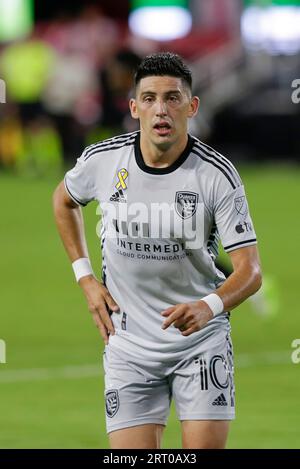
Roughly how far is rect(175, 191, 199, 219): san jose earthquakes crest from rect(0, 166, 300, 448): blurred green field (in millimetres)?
2769

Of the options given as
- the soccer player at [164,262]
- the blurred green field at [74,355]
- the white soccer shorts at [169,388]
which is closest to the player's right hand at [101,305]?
the soccer player at [164,262]

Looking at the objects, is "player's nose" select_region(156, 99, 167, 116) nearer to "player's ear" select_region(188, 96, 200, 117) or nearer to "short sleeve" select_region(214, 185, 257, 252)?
"player's ear" select_region(188, 96, 200, 117)

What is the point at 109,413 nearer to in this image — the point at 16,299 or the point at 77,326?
the point at 77,326

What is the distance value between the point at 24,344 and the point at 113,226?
21.2 feet

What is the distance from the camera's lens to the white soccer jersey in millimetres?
6531

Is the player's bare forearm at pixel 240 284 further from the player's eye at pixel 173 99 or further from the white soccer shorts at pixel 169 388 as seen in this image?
the player's eye at pixel 173 99

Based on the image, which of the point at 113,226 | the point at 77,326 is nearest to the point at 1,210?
the point at 77,326

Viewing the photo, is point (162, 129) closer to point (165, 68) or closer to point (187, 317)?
point (165, 68)

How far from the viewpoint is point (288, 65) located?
34344 mm

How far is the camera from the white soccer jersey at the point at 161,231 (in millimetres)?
6531

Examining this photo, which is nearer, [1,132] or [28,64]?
[1,132]

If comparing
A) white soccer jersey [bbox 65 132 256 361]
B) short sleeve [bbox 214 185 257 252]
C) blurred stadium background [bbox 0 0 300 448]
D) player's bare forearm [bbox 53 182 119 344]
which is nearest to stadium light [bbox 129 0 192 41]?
blurred stadium background [bbox 0 0 300 448]

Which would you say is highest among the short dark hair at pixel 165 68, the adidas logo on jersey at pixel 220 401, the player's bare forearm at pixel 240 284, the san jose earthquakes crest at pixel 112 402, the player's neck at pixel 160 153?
the short dark hair at pixel 165 68

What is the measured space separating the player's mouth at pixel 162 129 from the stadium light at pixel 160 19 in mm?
33026
